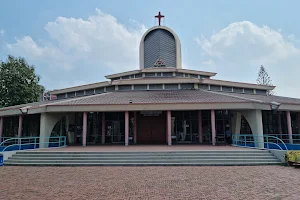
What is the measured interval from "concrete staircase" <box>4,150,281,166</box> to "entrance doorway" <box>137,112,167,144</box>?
6831mm

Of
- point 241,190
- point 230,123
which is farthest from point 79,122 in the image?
point 241,190

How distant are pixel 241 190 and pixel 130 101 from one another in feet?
35.4

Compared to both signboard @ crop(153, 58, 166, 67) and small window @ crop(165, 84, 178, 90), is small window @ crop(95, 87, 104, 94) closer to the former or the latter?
small window @ crop(165, 84, 178, 90)

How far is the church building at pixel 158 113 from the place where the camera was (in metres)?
15.7

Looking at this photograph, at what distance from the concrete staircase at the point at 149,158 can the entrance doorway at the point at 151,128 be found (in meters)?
6.83

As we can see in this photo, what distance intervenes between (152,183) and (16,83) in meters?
28.1

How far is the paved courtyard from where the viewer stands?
6.27m

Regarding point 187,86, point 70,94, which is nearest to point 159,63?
point 187,86

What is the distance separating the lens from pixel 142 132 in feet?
62.5

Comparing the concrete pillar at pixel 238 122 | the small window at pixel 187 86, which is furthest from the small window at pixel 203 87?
the concrete pillar at pixel 238 122

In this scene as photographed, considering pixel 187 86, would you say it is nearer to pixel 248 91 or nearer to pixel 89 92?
pixel 248 91

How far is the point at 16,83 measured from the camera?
96.6ft

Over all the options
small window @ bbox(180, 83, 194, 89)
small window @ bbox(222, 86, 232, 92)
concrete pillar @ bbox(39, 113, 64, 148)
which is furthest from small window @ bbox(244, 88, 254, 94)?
concrete pillar @ bbox(39, 113, 64, 148)

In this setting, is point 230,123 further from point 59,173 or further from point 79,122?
point 59,173
